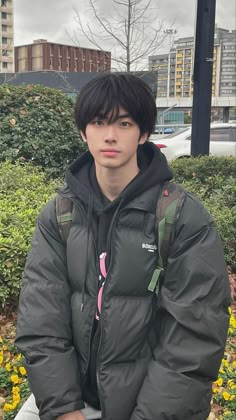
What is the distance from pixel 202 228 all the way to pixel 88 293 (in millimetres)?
436

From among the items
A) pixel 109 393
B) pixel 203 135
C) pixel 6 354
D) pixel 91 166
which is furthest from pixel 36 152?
pixel 109 393

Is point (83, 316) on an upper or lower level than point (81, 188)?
lower

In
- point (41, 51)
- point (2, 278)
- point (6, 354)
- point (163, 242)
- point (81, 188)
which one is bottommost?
point (6, 354)

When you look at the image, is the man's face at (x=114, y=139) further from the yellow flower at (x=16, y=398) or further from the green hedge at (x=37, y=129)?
the green hedge at (x=37, y=129)

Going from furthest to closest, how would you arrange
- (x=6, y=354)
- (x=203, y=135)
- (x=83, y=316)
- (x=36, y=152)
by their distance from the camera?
1. (x=203, y=135)
2. (x=36, y=152)
3. (x=6, y=354)
4. (x=83, y=316)

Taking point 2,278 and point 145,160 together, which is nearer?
point 145,160

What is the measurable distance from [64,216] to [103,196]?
15 cm

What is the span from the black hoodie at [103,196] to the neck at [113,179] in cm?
2

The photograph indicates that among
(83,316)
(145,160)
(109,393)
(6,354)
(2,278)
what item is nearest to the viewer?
(109,393)

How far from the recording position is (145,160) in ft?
6.20

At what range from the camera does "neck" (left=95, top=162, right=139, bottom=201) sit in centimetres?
180

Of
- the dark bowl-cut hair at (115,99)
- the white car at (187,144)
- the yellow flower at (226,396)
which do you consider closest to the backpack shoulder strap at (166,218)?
the dark bowl-cut hair at (115,99)

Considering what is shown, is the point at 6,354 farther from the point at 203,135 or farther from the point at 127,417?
the point at 203,135

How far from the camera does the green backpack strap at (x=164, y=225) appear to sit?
5.50ft
